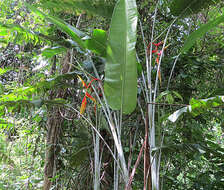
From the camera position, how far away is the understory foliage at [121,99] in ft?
4.11

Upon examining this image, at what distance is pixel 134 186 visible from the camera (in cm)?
191

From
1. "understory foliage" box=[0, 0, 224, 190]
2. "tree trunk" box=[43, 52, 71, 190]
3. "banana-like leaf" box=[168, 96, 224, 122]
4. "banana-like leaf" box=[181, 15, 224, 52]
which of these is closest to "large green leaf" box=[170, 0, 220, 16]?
"understory foliage" box=[0, 0, 224, 190]

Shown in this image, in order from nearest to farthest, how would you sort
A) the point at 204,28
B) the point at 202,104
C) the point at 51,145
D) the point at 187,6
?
the point at 202,104, the point at 204,28, the point at 187,6, the point at 51,145

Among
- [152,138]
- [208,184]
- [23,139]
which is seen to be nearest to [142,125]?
[152,138]

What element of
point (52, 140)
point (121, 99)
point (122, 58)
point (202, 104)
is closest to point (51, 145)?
point (52, 140)

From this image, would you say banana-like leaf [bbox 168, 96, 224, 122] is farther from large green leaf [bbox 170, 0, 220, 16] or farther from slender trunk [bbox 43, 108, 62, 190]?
slender trunk [bbox 43, 108, 62, 190]

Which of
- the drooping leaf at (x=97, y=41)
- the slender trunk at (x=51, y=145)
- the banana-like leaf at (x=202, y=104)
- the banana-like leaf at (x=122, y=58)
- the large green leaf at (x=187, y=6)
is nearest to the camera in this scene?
the banana-like leaf at (x=202, y=104)

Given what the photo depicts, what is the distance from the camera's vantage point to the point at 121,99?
4.22 feet

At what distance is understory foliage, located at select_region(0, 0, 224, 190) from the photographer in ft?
4.11

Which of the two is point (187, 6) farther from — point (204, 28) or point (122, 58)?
point (122, 58)

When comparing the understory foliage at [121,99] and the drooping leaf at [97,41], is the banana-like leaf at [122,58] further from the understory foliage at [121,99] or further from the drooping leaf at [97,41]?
the drooping leaf at [97,41]

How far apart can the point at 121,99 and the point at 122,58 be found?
0.76 ft

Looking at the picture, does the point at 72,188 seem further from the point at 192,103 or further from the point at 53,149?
the point at 192,103

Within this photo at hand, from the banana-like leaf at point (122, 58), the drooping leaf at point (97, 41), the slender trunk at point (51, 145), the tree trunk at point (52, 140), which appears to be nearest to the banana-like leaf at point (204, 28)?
the banana-like leaf at point (122, 58)
